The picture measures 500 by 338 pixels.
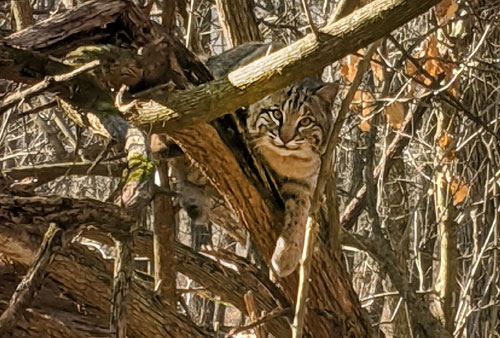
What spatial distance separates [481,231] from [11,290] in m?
2.75

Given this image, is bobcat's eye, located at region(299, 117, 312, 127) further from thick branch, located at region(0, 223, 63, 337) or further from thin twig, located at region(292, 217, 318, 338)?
thick branch, located at region(0, 223, 63, 337)

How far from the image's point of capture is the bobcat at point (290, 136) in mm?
3008

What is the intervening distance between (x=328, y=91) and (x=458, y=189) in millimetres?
1062

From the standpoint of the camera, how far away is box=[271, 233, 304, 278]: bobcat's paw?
294cm

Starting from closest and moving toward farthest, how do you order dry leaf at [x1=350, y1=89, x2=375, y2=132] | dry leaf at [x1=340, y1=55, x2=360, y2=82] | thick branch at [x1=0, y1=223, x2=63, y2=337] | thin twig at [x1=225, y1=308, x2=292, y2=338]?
thick branch at [x1=0, y1=223, x2=63, y2=337] → thin twig at [x1=225, y1=308, x2=292, y2=338] → dry leaf at [x1=340, y1=55, x2=360, y2=82] → dry leaf at [x1=350, y1=89, x2=375, y2=132]

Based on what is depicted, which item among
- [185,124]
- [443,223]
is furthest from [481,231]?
[185,124]

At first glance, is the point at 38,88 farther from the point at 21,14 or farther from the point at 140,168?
the point at 21,14

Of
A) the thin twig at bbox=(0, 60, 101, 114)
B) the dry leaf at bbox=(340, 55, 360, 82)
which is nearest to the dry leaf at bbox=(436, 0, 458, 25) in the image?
the dry leaf at bbox=(340, 55, 360, 82)

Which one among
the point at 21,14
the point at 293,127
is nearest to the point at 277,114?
the point at 293,127

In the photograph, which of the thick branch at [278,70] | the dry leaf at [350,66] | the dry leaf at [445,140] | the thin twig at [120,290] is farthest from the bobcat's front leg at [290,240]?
the dry leaf at [445,140]

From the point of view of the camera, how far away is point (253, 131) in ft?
10.8

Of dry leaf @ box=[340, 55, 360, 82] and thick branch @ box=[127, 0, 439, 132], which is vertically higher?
dry leaf @ box=[340, 55, 360, 82]

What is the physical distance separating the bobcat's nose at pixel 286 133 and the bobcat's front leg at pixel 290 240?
0.33 m

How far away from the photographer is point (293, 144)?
3275 mm
